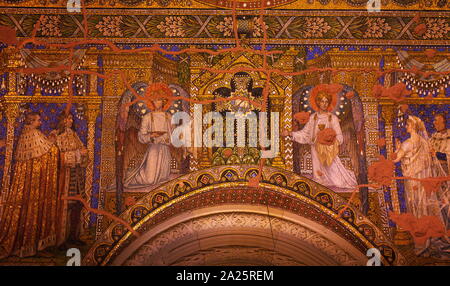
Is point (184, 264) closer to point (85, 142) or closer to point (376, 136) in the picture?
point (85, 142)

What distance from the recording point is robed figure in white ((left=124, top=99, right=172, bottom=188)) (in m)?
5.11

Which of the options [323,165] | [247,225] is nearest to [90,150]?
[247,225]

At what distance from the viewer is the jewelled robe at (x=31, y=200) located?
4.94 metres

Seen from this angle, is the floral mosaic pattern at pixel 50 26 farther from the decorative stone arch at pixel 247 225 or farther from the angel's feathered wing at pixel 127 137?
the decorative stone arch at pixel 247 225

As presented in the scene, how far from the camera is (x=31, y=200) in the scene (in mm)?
5039

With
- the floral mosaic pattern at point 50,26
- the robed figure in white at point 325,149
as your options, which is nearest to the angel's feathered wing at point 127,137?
the floral mosaic pattern at point 50,26

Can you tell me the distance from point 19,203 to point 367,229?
2.54 m

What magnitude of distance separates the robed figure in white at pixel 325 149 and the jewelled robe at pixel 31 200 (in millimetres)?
1845

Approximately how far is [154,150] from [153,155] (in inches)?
1.5

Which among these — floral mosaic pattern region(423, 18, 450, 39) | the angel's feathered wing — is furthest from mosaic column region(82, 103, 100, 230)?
floral mosaic pattern region(423, 18, 450, 39)

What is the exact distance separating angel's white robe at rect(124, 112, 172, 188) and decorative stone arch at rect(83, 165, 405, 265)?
11cm

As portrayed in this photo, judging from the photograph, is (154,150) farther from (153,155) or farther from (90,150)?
(90,150)

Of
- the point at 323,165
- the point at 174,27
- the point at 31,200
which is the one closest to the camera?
the point at 31,200

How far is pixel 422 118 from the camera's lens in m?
5.20
